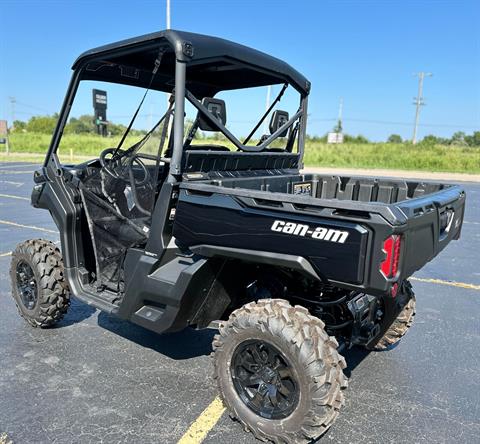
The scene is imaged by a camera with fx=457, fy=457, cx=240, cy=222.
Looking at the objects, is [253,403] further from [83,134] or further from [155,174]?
[83,134]

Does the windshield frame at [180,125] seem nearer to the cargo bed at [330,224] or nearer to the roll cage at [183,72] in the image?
the roll cage at [183,72]

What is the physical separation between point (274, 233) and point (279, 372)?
78 centimetres

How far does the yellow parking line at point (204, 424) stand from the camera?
260cm

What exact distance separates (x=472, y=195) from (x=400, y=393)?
14.3 m

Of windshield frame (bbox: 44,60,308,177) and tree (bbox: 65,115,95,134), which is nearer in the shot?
windshield frame (bbox: 44,60,308,177)

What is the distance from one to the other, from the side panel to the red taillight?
10 centimetres

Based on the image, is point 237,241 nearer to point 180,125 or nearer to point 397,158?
point 180,125

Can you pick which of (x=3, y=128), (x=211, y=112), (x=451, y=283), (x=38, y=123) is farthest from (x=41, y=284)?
(x=38, y=123)

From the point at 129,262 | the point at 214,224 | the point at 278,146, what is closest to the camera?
the point at 214,224

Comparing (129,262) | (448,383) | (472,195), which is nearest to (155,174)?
(129,262)

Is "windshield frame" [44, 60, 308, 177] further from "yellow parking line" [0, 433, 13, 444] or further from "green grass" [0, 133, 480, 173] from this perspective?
"green grass" [0, 133, 480, 173]

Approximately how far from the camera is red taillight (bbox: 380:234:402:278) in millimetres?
2131

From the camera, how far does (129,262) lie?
313 cm

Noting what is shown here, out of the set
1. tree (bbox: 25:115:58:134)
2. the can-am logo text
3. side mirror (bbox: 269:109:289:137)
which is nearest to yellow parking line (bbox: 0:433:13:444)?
the can-am logo text
